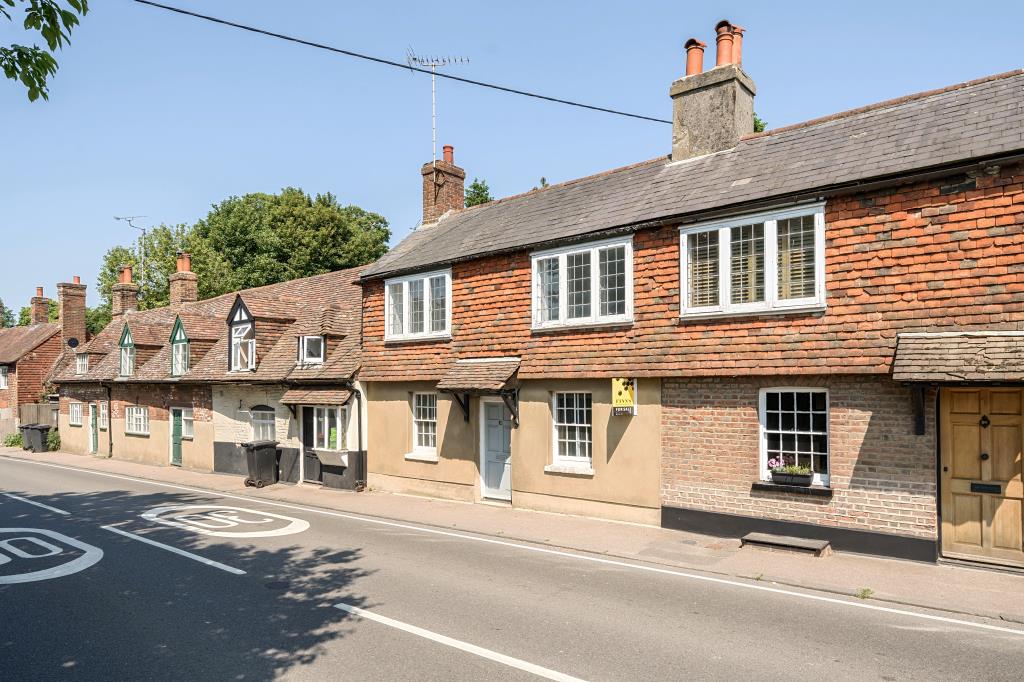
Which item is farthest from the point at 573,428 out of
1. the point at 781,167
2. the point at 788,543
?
the point at 781,167

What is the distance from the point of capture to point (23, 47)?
6.13 meters

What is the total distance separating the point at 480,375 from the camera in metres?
15.8

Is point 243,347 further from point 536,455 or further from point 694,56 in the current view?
point 694,56

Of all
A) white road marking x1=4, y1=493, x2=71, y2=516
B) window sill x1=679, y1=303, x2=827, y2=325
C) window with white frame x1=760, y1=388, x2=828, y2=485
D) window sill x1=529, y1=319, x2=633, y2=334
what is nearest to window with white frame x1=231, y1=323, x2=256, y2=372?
white road marking x1=4, y1=493, x2=71, y2=516

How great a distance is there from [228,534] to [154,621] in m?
5.45

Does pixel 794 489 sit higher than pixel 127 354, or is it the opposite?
pixel 127 354

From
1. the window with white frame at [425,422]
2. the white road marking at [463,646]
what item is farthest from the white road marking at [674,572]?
the white road marking at [463,646]

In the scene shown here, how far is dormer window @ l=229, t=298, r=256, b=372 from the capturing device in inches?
957

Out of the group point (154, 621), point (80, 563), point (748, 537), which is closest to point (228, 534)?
point (80, 563)

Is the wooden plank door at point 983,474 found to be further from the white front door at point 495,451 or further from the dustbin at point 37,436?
the dustbin at point 37,436

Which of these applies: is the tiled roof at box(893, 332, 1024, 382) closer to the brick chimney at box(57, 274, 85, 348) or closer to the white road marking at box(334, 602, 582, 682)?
the white road marking at box(334, 602, 582, 682)

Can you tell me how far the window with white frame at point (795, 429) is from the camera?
38.4 feet

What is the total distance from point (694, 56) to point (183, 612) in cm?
1453

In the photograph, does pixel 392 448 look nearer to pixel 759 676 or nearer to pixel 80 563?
pixel 80 563
